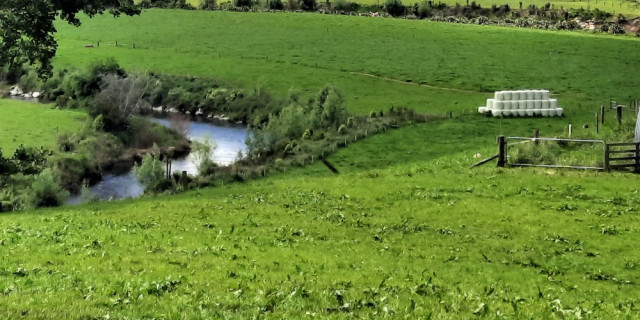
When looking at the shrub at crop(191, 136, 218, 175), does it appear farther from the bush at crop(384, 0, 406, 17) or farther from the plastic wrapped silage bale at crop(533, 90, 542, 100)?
the bush at crop(384, 0, 406, 17)

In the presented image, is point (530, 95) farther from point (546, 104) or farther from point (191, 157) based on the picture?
→ point (191, 157)

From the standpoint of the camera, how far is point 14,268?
740 inches

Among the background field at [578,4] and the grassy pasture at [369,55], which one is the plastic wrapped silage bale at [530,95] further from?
the background field at [578,4]

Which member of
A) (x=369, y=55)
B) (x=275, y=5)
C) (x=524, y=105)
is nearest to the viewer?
(x=524, y=105)

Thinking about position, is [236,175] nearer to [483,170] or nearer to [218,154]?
[483,170]

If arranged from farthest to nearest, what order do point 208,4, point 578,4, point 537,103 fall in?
point 208,4 → point 578,4 → point 537,103

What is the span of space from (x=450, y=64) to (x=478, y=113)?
3612 centimetres

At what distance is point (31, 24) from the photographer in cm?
3584

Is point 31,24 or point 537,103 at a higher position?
point 31,24

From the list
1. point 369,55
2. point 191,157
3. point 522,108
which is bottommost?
point 191,157

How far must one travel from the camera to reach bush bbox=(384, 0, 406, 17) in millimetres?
150125

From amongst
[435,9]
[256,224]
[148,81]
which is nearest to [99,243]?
[256,224]

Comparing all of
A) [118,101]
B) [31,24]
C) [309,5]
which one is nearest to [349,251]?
[31,24]

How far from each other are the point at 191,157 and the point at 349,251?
5784 cm
